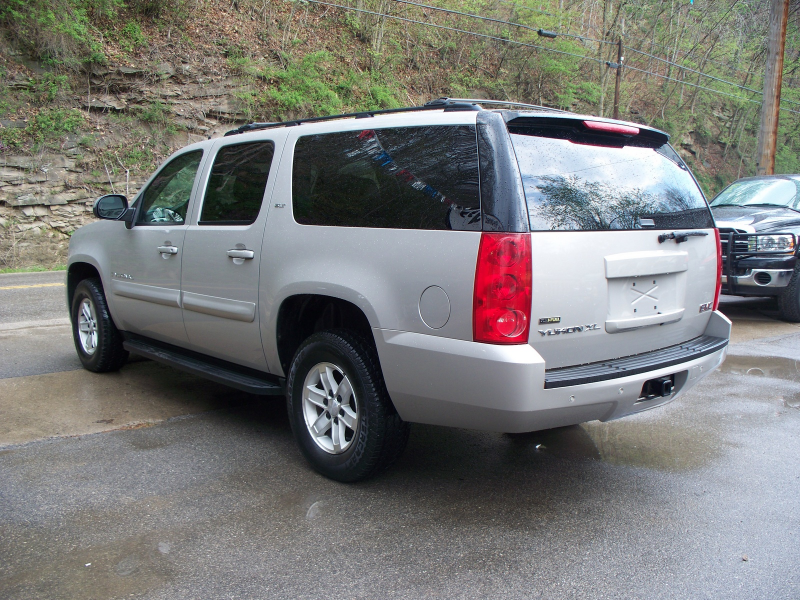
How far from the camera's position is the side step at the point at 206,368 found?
160 inches

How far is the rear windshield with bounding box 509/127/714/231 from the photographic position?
10.2 ft

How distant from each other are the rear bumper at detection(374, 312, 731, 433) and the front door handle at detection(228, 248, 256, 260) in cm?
115

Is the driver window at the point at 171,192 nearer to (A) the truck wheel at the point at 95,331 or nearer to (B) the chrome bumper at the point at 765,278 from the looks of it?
(A) the truck wheel at the point at 95,331

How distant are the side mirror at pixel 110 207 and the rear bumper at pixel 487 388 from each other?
9.55 feet

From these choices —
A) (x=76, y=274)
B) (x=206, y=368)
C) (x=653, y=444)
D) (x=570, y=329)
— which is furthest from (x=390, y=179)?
(x=76, y=274)

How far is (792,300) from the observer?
28.4ft

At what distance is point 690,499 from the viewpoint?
138 inches

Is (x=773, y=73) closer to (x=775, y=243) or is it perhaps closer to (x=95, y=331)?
(x=775, y=243)

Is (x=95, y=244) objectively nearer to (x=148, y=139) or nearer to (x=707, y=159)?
(x=148, y=139)

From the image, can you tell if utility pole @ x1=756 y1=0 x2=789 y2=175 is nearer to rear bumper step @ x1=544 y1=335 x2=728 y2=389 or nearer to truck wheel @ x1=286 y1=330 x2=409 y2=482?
rear bumper step @ x1=544 y1=335 x2=728 y2=389

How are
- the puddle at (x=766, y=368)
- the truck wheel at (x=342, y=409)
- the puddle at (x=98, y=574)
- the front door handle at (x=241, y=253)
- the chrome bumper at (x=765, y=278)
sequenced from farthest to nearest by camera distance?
1. the chrome bumper at (x=765, y=278)
2. the puddle at (x=766, y=368)
3. the front door handle at (x=241, y=253)
4. the truck wheel at (x=342, y=409)
5. the puddle at (x=98, y=574)

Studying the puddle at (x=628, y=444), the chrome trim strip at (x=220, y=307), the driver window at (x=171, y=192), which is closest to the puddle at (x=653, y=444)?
the puddle at (x=628, y=444)

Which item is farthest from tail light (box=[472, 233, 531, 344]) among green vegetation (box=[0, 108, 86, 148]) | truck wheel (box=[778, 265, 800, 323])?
green vegetation (box=[0, 108, 86, 148])

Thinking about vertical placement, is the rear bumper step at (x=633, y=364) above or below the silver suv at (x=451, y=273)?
below
